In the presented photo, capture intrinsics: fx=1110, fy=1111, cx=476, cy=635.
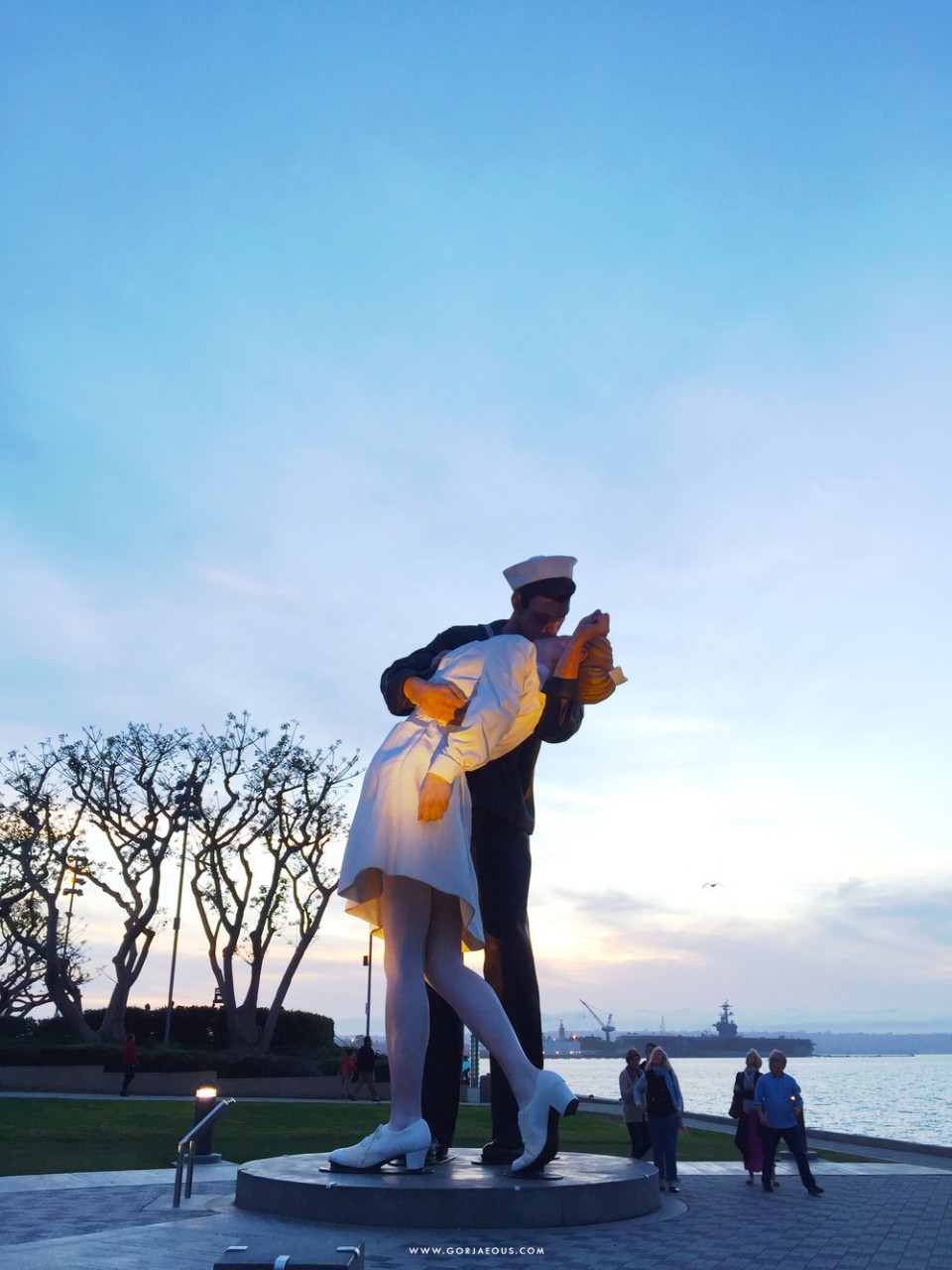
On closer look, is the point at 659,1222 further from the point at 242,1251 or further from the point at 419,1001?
the point at 242,1251

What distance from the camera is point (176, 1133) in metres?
17.3

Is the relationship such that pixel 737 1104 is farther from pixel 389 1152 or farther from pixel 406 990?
pixel 406 990

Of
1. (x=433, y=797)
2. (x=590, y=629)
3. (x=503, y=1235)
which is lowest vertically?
(x=503, y=1235)

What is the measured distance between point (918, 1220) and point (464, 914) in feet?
14.3

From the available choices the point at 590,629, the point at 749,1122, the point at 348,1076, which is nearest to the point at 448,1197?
the point at 590,629

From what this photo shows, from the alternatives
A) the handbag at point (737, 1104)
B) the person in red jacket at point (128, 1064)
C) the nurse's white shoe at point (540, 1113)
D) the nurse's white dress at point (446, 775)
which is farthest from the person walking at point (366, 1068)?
the nurse's white dress at point (446, 775)

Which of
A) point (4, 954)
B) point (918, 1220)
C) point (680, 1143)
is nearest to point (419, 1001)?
point (918, 1220)

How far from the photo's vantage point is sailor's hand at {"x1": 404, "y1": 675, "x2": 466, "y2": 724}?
6.66 metres

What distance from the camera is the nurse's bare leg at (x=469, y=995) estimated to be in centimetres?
622

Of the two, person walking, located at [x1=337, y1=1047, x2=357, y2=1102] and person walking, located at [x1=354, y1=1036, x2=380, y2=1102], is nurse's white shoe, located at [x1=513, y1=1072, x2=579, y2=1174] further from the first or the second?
person walking, located at [x1=337, y1=1047, x2=357, y2=1102]

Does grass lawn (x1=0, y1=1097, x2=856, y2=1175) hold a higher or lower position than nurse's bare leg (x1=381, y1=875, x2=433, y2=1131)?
lower

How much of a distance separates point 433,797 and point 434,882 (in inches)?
21.5

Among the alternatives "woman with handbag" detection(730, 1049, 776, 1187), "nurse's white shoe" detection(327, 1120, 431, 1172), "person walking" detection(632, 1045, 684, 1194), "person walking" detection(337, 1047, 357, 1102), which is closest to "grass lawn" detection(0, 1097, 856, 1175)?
"woman with handbag" detection(730, 1049, 776, 1187)

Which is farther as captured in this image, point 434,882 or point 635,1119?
point 635,1119
